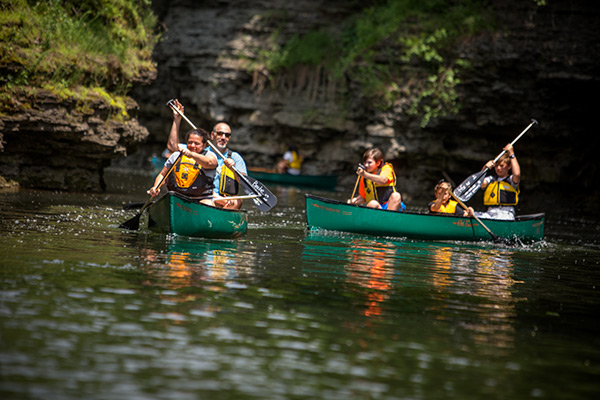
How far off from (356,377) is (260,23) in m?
24.6

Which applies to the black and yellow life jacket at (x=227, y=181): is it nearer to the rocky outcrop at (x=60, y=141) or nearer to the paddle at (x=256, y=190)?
the paddle at (x=256, y=190)

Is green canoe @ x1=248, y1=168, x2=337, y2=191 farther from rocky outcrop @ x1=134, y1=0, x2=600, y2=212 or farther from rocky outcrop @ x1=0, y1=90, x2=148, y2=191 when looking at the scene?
rocky outcrop @ x1=0, y1=90, x2=148, y2=191

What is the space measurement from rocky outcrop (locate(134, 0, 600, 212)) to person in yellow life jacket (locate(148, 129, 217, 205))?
44.7 ft

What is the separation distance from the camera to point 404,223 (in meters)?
11.9

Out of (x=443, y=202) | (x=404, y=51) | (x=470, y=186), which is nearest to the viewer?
(x=443, y=202)

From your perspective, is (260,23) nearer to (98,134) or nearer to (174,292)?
(98,134)

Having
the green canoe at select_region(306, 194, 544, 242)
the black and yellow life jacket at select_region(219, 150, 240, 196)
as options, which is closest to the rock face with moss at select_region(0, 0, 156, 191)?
the black and yellow life jacket at select_region(219, 150, 240, 196)

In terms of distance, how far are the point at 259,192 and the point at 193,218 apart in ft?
4.54

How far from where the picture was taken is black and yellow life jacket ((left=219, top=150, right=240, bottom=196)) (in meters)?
10.6

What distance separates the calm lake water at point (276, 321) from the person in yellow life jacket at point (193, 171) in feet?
2.31

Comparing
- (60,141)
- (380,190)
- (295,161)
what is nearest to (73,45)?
(60,141)

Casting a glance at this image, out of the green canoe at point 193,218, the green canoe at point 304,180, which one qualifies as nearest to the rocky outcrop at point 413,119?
the green canoe at point 304,180

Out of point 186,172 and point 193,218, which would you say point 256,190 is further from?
point 193,218

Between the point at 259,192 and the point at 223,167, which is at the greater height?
the point at 223,167
